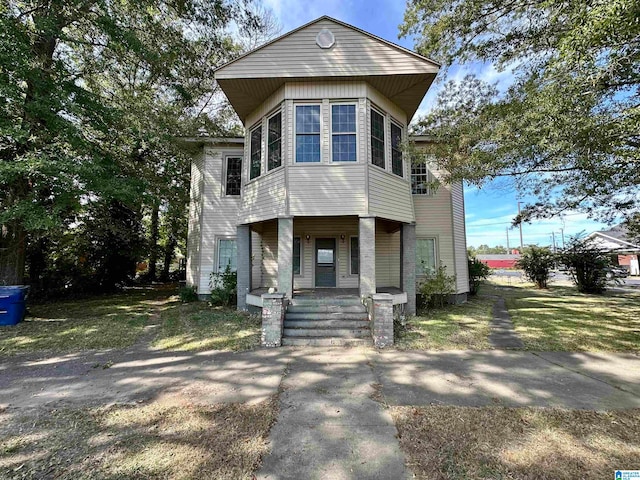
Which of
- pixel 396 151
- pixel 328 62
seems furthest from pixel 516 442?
pixel 328 62

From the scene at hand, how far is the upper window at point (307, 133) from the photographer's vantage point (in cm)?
808

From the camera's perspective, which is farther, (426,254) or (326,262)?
(426,254)

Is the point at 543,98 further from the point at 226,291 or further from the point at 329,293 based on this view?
the point at 226,291

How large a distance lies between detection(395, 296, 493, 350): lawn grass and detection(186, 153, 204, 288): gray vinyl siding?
8.66 meters

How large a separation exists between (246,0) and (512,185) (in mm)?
11572

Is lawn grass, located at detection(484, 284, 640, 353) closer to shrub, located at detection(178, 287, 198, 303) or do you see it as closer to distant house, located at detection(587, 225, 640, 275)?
shrub, located at detection(178, 287, 198, 303)

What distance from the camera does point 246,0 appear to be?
1100cm

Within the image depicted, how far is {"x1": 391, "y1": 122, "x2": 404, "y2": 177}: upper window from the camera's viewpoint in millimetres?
8930

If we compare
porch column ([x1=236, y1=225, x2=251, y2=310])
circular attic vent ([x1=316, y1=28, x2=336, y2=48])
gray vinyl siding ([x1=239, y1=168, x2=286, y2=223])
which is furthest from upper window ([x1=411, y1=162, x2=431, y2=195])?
porch column ([x1=236, y1=225, x2=251, y2=310])

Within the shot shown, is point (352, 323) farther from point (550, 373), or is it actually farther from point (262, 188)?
point (262, 188)

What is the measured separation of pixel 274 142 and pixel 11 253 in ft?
29.7

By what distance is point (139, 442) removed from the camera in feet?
9.51

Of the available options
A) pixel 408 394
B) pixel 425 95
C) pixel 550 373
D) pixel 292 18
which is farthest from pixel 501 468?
pixel 292 18

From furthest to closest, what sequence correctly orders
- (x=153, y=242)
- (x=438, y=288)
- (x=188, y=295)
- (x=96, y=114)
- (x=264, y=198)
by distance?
(x=153, y=242)
(x=188, y=295)
(x=438, y=288)
(x=96, y=114)
(x=264, y=198)
